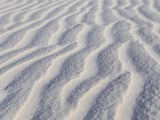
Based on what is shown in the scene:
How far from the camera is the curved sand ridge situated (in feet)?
6.69

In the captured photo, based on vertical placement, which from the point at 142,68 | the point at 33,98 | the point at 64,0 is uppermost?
the point at 33,98

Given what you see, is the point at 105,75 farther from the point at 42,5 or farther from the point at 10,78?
the point at 42,5

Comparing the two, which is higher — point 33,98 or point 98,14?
point 33,98

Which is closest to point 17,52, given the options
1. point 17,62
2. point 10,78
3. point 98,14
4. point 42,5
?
point 17,62

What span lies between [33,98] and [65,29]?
161 centimetres

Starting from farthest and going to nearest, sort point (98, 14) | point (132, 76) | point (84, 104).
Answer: point (98, 14) < point (132, 76) < point (84, 104)

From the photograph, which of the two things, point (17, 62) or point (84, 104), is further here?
point (17, 62)

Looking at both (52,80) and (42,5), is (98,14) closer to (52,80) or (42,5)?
(42,5)

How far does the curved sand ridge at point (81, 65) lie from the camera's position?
6.69 feet

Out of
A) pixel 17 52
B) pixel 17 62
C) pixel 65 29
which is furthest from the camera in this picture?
pixel 65 29

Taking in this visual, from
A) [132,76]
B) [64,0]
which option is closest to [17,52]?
[132,76]

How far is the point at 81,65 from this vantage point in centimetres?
266

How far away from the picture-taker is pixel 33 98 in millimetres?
2186

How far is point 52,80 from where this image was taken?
→ 2.42 m
